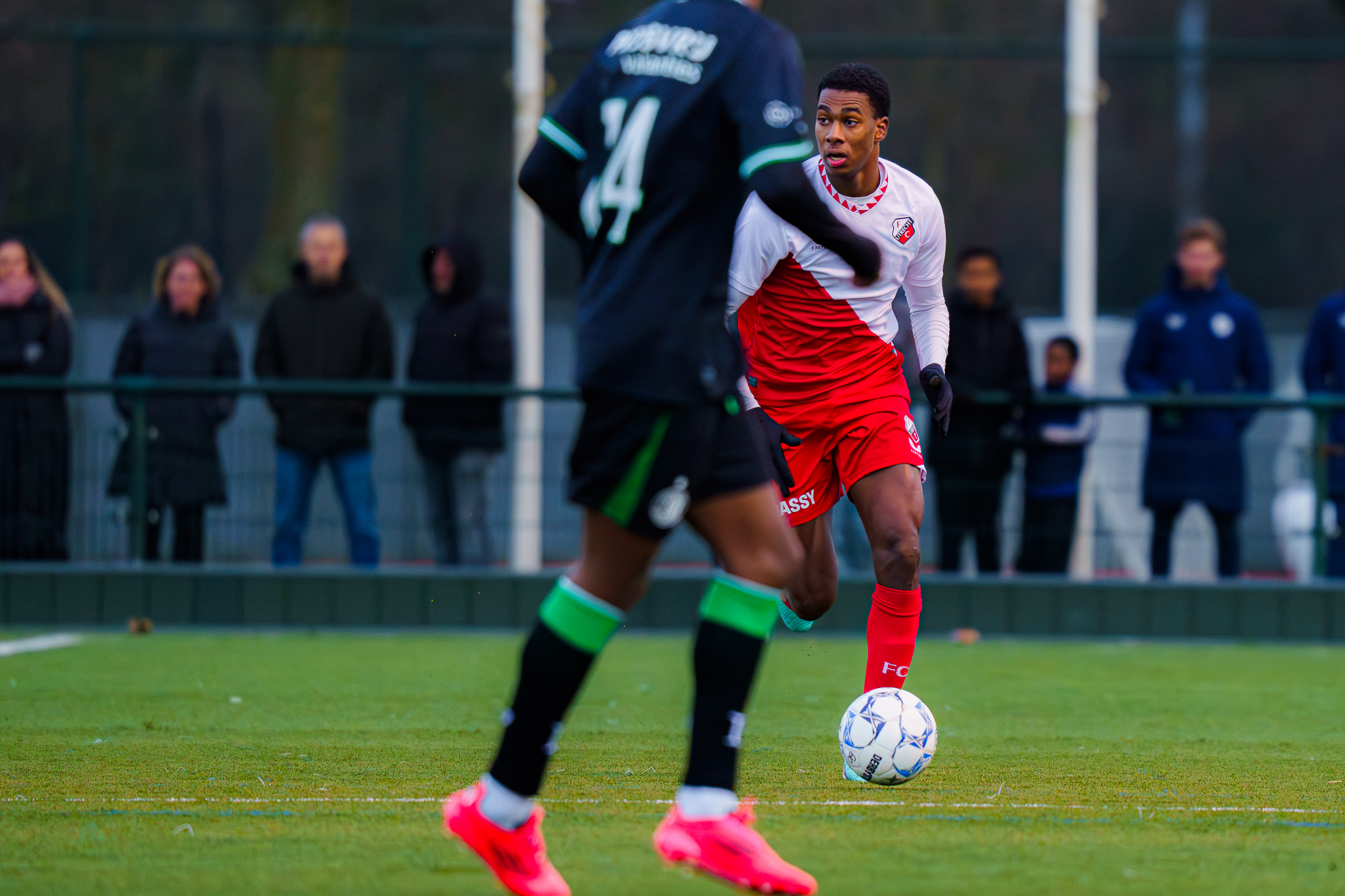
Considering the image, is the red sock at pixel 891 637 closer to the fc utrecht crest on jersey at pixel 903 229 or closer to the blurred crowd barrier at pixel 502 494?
the fc utrecht crest on jersey at pixel 903 229

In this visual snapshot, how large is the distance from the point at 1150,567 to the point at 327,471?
4.92 m

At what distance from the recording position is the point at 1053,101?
57.3 ft

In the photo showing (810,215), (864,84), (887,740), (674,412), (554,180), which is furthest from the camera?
(864,84)

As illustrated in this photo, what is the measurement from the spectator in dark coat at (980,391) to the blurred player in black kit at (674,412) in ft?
22.5

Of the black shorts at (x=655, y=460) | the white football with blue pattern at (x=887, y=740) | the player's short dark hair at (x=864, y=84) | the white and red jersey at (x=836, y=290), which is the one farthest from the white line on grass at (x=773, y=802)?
the player's short dark hair at (x=864, y=84)

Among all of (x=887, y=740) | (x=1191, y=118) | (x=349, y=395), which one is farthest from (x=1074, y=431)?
(x=1191, y=118)

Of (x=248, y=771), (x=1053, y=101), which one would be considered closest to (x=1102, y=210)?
(x=1053, y=101)

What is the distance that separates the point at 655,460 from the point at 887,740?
1.74 m

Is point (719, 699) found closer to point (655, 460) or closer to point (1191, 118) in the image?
point (655, 460)

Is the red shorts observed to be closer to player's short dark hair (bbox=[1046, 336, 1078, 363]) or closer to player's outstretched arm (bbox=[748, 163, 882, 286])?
player's outstretched arm (bbox=[748, 163, 882, 286])

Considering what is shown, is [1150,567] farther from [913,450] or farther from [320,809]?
[320,809]

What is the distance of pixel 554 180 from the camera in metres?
4.03

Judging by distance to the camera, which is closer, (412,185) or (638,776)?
(638,776)

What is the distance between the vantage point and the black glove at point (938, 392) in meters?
5.82
